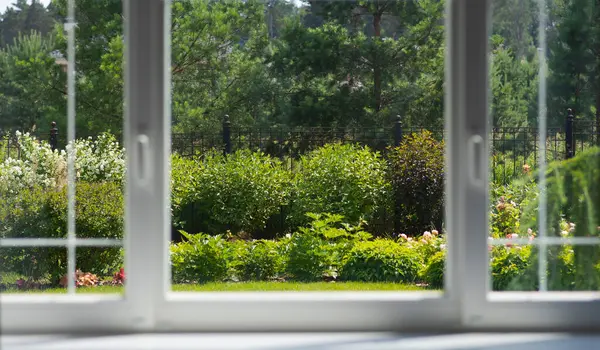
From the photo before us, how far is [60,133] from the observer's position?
8156mm

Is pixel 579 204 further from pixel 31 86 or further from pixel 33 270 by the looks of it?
pixel 31 86

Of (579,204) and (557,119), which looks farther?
(557,119)

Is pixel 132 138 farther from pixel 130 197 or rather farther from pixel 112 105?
pixel 112 105

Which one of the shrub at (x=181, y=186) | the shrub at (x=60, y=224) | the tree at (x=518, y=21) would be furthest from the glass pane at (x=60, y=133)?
the tree at (x=518, y=21)

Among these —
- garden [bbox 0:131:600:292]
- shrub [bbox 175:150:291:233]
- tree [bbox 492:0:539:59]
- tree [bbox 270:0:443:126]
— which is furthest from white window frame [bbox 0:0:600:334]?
tree [bbox 270:0:443:126]

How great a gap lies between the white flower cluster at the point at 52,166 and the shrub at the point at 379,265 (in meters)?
2.02

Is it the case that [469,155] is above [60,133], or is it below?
below

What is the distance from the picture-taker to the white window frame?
2002mm

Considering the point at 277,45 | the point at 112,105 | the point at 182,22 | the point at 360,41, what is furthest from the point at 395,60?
the point at 112,105

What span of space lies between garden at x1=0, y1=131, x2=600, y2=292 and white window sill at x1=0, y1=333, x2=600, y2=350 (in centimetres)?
72

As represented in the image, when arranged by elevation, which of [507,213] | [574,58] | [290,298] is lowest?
[290,298]

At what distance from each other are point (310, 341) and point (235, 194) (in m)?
4.81

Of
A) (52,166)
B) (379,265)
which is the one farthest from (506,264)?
(52,166)

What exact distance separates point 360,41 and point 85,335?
26.5 ft
